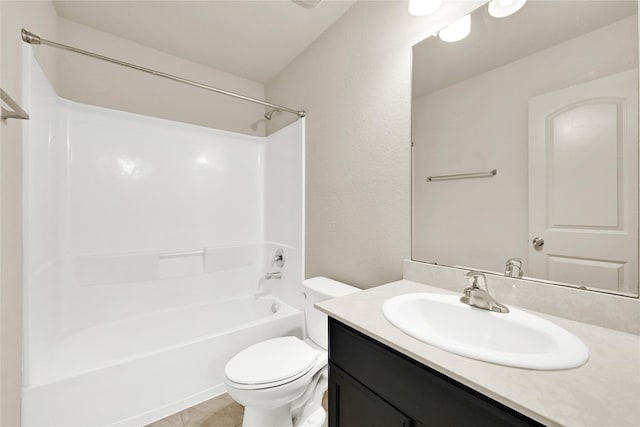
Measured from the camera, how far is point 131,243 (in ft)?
6.43

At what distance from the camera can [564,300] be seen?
2.65ft

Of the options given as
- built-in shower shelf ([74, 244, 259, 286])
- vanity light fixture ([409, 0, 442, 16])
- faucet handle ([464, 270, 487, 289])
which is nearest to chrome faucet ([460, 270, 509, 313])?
faucet handle ([464, 270, 487, 289])

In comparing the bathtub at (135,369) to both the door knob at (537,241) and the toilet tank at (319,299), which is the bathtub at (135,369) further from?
the door knob at (537,241)

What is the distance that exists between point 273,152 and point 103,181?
1.33 meters

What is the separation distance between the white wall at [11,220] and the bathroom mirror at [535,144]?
171 cm

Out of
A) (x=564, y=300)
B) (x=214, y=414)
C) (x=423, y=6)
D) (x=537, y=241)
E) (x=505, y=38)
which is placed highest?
(x=423, y=6)

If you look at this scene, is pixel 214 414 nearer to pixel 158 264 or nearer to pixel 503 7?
pixel 158 264

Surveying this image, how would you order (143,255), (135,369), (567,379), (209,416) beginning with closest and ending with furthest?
1. (567,379)
2. (135,369)
3. (209,416)
4. (143,255)

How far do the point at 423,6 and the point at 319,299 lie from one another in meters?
1.56

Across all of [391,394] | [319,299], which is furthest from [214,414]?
[391,394]

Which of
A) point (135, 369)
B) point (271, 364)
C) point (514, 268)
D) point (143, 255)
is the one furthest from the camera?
point (143, 255)

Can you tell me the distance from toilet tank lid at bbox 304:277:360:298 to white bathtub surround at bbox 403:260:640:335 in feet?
1.84

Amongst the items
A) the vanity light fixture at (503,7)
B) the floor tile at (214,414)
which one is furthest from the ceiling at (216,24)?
the floor tile at (214,414)

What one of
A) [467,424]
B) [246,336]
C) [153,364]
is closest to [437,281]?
[467,424]
